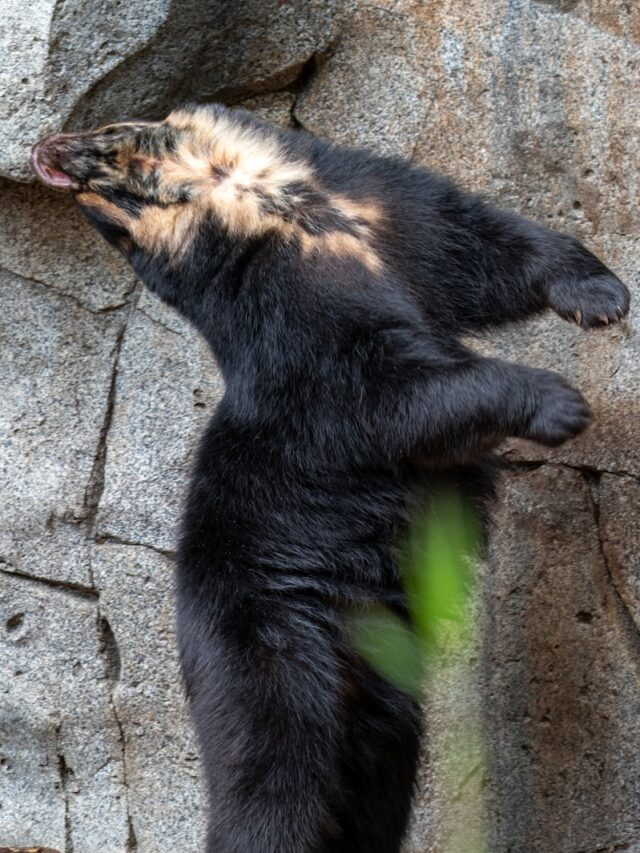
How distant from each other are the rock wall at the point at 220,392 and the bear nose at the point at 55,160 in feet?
1.96

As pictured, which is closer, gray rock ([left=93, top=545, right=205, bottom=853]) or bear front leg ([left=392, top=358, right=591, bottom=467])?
bear front leg ([left=392, top=358, right=591, bottom=467])

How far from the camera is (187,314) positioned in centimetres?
359

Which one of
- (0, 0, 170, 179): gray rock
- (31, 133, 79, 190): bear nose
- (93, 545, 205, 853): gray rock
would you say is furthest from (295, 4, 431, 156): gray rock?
(93, 545, 205, 853): gray rock

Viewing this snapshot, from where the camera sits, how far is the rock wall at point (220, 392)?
14.0ft

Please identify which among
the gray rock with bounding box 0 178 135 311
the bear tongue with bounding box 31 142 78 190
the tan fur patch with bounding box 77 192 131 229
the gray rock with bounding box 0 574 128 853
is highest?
the bear tongue with bounding box 31 142 78 190

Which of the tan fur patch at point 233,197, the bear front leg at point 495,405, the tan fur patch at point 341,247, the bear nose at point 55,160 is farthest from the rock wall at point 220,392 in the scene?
the bear front leg at point 495,405

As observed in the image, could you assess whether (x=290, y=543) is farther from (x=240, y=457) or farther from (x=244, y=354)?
(x=244, y=354)

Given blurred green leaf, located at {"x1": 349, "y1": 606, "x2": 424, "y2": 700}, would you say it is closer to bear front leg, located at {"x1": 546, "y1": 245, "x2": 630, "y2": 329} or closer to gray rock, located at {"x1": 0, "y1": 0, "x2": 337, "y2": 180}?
bear front leg, located at {"x1": 546, "y1": 245, "x2": 630, "y2": 329}

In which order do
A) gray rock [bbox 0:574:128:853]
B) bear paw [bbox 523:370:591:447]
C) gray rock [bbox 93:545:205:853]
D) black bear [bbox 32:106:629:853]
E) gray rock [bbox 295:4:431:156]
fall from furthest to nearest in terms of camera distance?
gray rock [bbox 0:574:128:853]
gray rock [bbox 93:545:205:853]
gray rock [bbox 295:4:431:156]
black bear [bbox 32:106:629:853]
bear paw [bbox 523:370:591:447]

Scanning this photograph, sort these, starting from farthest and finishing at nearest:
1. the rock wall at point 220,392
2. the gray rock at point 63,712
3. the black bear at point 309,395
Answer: the gray rock at point 63,712, the rock wall at point 220,392, the black bear at point 309,395

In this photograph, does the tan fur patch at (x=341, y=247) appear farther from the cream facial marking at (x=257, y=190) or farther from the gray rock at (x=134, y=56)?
the gray rock at (x=134, y=56)

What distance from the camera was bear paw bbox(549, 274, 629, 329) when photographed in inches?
133

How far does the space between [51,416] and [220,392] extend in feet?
2.11

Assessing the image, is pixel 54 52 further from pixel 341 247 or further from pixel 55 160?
pixel 341 247
